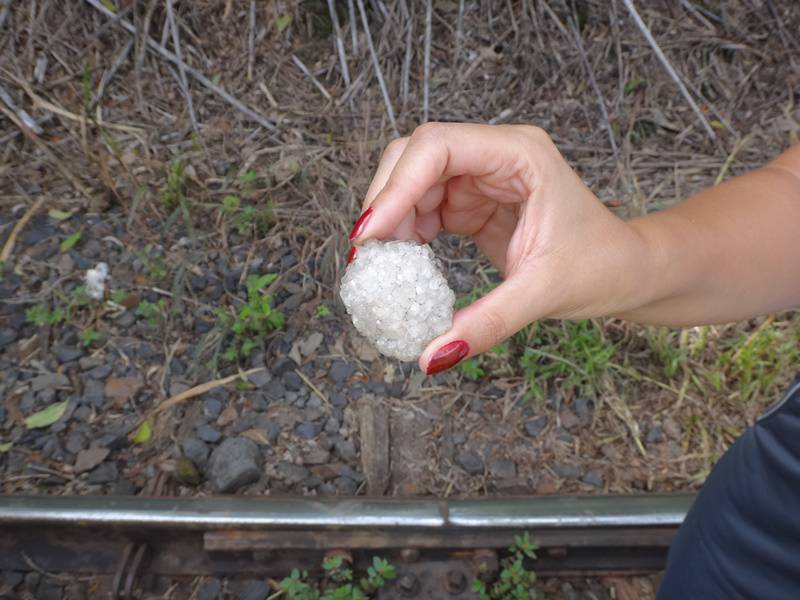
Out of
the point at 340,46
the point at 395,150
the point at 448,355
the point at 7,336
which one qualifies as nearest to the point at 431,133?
the point at 395,150

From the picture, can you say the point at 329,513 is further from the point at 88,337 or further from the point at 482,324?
the point at 88,337

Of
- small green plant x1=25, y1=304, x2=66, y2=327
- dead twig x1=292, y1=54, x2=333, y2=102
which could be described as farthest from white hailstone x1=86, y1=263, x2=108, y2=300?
dead twig x1=292, y1=54, x2=333, y2=102

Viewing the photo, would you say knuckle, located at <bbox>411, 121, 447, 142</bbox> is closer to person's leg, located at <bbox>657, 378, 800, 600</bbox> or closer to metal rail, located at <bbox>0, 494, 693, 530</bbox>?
person's leg, located at <bbox>657, 378, 800, 600</bbox>

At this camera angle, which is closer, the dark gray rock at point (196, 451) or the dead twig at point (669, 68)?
the dark gray rock at point (196, 451)

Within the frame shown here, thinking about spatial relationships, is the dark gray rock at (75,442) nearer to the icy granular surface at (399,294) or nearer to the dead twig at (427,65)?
the icy granular surface at (399,294)

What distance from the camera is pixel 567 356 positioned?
2.72 m

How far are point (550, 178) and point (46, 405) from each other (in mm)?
2134

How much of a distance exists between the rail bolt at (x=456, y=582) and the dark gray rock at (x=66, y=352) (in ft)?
5.69

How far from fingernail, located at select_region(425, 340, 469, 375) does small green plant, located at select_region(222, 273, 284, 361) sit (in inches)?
54.2

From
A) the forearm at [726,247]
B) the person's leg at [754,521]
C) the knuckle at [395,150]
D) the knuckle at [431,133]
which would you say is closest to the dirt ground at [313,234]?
the person's leg at [754,521]

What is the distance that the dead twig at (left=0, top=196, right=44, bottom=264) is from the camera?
9.75 ft

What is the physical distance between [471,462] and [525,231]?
1.21 metres

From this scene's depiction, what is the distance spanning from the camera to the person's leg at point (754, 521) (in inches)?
57.7

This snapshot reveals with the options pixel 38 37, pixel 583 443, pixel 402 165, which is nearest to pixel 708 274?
pixel 402 165
